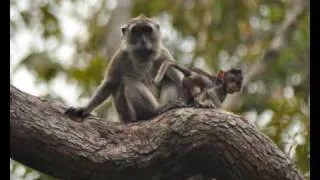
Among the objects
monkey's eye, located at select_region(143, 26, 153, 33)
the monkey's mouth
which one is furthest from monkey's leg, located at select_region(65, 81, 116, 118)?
monkey's eye, located at select_region(143, 26, 153, 33)

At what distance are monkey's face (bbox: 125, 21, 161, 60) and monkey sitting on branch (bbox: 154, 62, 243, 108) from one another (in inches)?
10.4

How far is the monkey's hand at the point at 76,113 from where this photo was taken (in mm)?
7919

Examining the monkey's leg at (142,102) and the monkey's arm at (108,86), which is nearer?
the monkey's arm at (108,86)

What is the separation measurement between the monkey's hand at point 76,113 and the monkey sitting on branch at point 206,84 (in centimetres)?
158

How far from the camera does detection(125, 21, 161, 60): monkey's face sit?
369 inches

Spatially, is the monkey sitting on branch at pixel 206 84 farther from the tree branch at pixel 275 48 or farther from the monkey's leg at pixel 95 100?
the tree branch at pixel 275 48

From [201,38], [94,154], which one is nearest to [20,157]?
[94,154]

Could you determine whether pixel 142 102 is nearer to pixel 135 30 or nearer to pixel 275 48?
pixel 135 30

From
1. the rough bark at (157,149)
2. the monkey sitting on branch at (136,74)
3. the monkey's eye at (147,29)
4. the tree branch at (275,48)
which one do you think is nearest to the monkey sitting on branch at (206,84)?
the monkey sitting on branch at (136,74)

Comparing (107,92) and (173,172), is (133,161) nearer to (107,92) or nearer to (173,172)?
(173,172)

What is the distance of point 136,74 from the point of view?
948 centimetres

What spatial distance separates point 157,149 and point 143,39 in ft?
7.22

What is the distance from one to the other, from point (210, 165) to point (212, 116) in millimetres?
510

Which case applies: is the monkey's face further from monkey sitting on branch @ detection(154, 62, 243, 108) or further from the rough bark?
the rough bark
